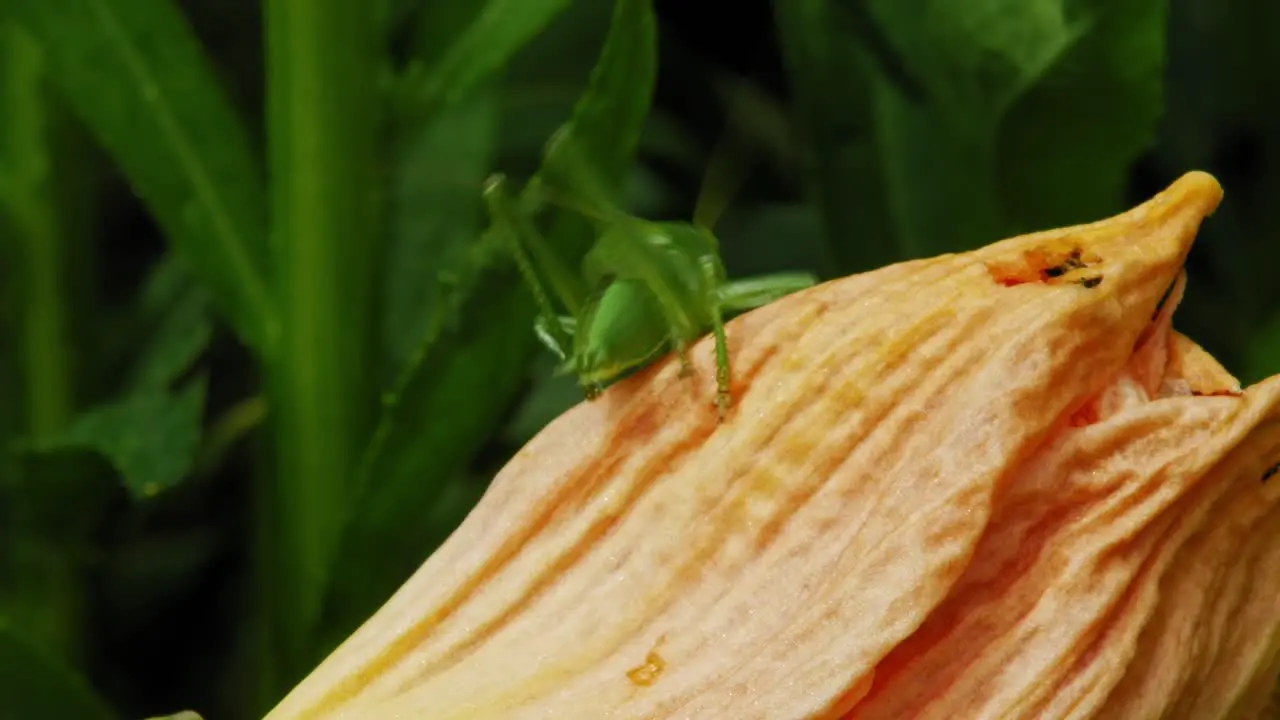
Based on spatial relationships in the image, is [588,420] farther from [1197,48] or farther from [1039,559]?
[1197,48]

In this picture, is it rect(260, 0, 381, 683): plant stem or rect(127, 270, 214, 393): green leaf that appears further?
rect(127, 270, 214, 393): green leaf

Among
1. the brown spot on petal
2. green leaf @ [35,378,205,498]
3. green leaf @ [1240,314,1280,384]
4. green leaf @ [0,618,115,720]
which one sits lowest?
green leaf @ [1240,314,1280,384]

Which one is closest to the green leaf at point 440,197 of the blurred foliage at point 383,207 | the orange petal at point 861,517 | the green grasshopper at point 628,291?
the blurred foliage at point 383,207

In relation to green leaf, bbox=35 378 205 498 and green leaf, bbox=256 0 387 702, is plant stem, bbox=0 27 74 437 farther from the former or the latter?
green leaf, bbox=256 0 387 702

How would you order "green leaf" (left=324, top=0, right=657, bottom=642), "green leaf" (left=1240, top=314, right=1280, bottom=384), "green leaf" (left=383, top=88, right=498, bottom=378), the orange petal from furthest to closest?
1. "green leaf" (left=383, top=88, right=498, bottom=378)
2. "green leaf" (left=1240, top=314, right=1280, bottom=384)
3. "green leaf" (left=324, top=0, right=657, bottom=642)
4. the orange petal

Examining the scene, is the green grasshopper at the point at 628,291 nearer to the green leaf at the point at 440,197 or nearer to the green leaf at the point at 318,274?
the green leaf at the point at 318,274

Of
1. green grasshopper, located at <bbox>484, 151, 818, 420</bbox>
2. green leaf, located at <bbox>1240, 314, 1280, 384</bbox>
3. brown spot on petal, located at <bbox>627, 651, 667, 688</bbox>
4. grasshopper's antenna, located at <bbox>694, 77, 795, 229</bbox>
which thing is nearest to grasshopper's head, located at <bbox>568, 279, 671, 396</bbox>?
green grasshopper, located at <bbox>484, 151, 818, 420</bbox>

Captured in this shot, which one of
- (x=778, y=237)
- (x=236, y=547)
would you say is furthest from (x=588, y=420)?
Result: (x=236, y=547)
